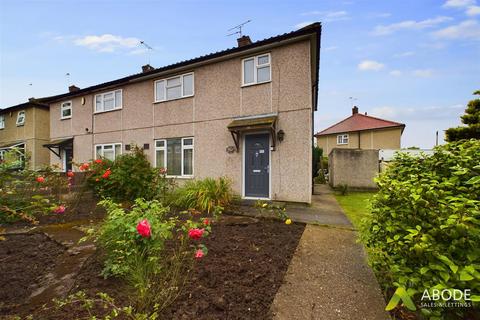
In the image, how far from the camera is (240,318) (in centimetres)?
191

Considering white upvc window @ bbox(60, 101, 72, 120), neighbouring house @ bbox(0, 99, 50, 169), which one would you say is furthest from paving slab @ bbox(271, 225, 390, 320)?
neighbouring house @ bbox(0, 99, 50, 169)

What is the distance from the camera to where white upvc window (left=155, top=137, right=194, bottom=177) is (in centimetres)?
914

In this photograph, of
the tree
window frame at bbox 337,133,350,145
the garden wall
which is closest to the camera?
the garden wall

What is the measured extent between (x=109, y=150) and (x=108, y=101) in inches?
104

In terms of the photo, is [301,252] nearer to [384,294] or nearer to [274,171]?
[384,294]

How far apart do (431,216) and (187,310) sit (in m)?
2.16

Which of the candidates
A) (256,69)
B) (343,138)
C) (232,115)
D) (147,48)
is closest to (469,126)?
(256,69)

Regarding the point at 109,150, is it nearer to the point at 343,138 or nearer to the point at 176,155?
the point at 176,155

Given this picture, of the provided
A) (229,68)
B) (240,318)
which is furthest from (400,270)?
(229,68)

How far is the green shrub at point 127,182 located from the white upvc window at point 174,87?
3.86 meters

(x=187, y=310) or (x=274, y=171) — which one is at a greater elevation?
(x=274, y=171)

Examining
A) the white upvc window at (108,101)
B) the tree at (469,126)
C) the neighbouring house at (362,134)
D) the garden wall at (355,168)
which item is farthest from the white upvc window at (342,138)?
the white upvc window at (108,101)

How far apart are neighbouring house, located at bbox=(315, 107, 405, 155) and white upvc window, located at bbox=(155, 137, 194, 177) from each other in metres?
20.3

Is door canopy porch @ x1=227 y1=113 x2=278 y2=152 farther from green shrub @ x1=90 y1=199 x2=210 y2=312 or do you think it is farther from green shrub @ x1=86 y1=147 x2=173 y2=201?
green shrub @ x1=90 y1=199 x2=210 y2=312
